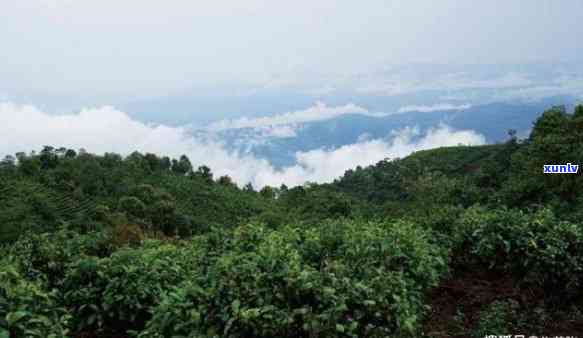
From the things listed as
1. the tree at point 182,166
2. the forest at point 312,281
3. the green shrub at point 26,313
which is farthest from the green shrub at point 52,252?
the tree at point 182,166

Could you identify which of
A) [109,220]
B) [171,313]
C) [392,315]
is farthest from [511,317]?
[109,220]

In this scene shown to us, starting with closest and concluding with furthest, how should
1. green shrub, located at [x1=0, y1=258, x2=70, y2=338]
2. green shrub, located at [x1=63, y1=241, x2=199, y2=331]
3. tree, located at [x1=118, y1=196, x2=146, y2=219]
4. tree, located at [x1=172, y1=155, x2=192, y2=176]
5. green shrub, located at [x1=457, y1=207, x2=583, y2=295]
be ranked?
green shrub, located at [x1=0, y1=258, x2=70, y2=338], green shrub, located at [x1=63, y1=241, x2=199, y2=331], green shrub, located at [x1=457, y1=207, x2=583, y2=295], tree, located at [x1=118, y1=196, x2=146, y2=219], tree, located at [x1=172, y1=155, x2=192, y2=176]

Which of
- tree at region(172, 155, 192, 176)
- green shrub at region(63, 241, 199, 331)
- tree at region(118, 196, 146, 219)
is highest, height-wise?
green shrub at region(63, 241, 199, 331)

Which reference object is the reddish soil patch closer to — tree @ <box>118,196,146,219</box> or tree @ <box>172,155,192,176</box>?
tree @ <box>118,196,146,219</box>

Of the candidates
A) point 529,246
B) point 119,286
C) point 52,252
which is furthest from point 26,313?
point 529,246

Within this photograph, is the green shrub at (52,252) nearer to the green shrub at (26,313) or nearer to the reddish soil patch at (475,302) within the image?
the green shrub at (26,313)

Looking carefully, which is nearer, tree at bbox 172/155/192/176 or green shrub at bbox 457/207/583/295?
green shrub at bbox 457/207/583/295

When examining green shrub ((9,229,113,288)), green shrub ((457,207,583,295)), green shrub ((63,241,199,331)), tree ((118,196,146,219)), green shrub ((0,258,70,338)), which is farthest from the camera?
tree ((118,196,146,219))

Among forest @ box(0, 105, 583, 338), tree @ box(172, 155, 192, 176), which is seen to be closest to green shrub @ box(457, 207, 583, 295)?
forest @ box(0, 105, 583, 338)

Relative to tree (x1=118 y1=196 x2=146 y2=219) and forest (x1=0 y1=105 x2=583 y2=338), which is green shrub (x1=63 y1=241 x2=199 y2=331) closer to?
forest (x1=0 y1=105 x2=583 y2=338)

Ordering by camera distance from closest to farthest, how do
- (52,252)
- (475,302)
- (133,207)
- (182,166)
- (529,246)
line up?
(475,302) → (529,246) → (52,252) → (133,207) → (182,166)

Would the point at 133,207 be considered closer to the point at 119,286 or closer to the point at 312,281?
the point at 119,286

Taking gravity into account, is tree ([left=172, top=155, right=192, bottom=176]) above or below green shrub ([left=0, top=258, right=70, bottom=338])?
below

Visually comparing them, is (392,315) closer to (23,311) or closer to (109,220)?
(23,311)
